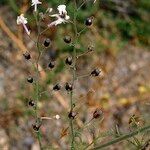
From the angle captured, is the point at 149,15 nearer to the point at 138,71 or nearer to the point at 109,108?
the point at 138,71

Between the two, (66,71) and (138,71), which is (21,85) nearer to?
(66,71)

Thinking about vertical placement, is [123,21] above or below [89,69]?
above

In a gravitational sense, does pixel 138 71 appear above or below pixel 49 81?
below

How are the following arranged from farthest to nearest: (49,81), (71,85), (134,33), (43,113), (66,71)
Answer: (134,33), (66,71), (43,113), (49,81), (71,85)

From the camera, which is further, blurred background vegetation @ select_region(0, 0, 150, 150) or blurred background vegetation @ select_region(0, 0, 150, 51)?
blurred background vegetation @ select_region(0, 0, 150, 51)

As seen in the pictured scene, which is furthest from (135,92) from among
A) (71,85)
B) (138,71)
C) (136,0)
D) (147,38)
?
(71,85)

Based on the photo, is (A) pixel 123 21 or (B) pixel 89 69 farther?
(A) pixel 123 21

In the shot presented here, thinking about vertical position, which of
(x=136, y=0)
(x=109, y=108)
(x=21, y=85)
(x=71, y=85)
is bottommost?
(x=109, y=108)

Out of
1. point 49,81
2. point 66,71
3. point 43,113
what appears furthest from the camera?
point 66,71

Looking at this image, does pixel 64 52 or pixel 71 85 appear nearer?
pixel 71 85

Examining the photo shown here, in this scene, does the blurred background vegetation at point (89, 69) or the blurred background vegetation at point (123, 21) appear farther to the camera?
the blurred background vegetation at point (123, 21)
